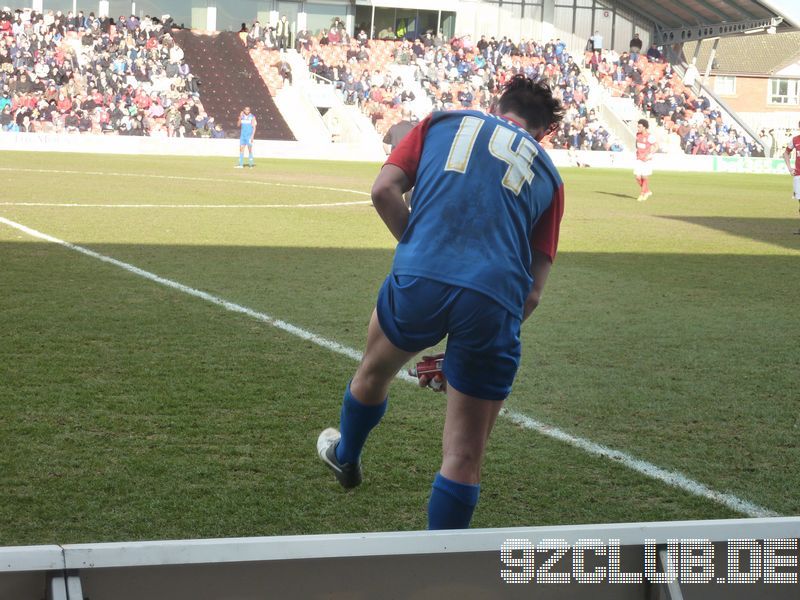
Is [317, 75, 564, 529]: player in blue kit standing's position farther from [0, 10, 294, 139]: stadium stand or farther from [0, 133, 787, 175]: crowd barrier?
[0, 10, 294, 139]: stadium stand

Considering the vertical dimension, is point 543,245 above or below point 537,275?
above

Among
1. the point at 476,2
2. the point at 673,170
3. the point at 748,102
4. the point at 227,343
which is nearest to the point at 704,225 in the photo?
the point at 227,343

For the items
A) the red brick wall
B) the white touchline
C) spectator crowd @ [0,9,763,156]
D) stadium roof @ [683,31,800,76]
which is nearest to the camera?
the white touchline

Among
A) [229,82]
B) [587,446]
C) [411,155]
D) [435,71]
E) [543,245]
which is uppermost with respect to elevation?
[411,155]

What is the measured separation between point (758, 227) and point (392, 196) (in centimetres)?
1697

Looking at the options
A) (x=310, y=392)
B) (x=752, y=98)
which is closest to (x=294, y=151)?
(x=310, y=392)

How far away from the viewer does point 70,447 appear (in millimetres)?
5062

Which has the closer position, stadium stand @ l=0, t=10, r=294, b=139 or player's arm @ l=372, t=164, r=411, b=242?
player's arm @ l=372, t=164, r=411, b=242

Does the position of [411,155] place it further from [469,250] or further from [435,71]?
[435,71]

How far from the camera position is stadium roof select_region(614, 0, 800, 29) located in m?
53.6

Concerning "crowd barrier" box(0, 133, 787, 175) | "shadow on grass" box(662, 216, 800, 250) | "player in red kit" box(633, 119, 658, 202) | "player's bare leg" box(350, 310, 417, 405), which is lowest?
"crowd barrier" box(0, 133, 787, 175)

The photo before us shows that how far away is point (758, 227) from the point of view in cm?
1930

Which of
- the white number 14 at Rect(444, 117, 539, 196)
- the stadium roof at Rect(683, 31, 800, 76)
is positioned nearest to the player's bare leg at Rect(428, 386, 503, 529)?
the white number 14 at Rect(444, 117, 539, 196)

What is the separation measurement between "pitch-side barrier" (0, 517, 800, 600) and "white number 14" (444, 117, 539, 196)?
1273 millimetres
